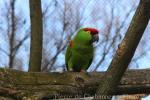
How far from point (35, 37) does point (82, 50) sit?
62 centimetres

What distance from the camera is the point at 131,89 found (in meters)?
2.54

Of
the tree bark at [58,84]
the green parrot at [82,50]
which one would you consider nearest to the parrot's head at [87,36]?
the green parrot at [82,50]

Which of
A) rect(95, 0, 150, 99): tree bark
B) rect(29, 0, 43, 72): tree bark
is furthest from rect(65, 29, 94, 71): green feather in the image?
rect(95, 0, 150, 99): tree bark

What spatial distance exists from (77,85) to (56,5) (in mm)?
5580

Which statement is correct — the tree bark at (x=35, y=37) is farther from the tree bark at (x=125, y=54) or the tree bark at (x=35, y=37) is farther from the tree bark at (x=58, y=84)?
the tree bark at (x=125, y=54)

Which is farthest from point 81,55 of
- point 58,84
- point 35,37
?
point 58,84

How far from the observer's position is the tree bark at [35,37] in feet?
10.6

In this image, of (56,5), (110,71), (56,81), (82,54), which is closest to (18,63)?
(56,5)

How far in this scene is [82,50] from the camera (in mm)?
3711

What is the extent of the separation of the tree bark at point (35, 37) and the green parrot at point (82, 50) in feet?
1.82

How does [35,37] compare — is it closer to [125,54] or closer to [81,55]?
[81,55]

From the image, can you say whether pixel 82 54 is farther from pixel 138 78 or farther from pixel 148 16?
pixel 148 16

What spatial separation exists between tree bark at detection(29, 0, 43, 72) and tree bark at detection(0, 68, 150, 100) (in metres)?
0.73

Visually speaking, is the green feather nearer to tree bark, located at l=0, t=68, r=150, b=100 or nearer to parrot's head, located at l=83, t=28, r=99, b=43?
parrot's head, located at l=83, t=28, r=99, b=43
